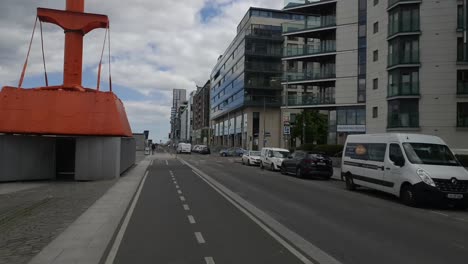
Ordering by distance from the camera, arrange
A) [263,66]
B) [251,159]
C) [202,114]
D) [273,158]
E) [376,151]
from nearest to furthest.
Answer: [376,151] → [273,158] → [251,159] → [263,66] → [202,114]

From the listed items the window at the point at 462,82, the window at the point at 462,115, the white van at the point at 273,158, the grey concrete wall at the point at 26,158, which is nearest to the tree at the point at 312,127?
the window at the point at 462,115

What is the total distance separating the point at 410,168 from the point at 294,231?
7249mm

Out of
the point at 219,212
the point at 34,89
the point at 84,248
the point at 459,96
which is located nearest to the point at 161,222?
the point at 219,212

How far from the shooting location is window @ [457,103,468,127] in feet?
123

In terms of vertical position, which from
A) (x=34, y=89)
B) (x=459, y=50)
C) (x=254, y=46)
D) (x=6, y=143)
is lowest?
(x=6, y=143)

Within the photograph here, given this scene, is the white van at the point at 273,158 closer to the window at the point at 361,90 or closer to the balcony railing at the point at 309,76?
the window at the point at 361,90

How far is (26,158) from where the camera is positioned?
20.9 m

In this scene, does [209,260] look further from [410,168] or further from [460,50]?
[460,50]

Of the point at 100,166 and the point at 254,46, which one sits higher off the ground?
the point at 254,46

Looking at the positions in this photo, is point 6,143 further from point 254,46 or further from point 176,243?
point 254,46

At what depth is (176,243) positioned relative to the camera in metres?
8.29

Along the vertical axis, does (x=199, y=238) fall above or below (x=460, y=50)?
below

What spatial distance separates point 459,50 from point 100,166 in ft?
100

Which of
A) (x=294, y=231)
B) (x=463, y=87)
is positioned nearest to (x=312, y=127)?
(x=463, y=87)
